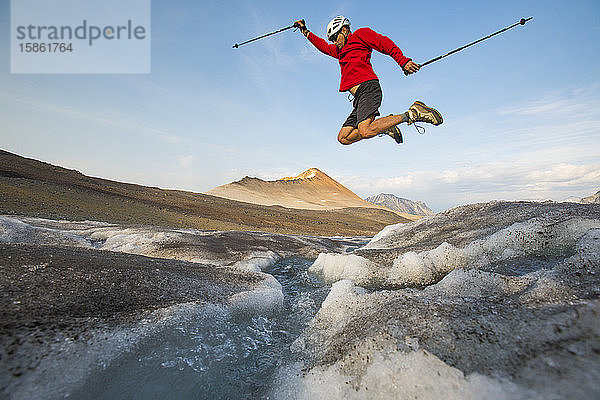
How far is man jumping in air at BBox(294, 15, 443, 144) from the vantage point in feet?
18.3

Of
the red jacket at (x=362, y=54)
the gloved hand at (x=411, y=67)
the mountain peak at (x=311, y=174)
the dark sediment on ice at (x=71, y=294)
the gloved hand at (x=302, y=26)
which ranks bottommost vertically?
Result: the dark sediment on ice at (x=71, y=294)

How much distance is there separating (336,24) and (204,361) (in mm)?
5962

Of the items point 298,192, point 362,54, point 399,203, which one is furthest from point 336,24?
point 399,203

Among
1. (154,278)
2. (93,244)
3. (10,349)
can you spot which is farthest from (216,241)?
(10,349)

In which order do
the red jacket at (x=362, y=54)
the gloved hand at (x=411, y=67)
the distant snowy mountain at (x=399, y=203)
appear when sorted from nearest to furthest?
1. the gloved hand at (x=411, y=67)
2. the red jacket at (x=362, y=54)
3. the distant snowy mountain at (x=399, y=203)

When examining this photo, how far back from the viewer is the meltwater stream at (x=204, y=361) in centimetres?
182

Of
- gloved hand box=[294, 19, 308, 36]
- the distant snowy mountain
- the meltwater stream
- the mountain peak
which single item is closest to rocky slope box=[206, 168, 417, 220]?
the mountain peak

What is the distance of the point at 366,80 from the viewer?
18.7 ft

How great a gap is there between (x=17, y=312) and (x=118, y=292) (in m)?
0.75

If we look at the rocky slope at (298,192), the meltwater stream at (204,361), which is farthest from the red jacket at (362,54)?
the rocky slope at (298,192)

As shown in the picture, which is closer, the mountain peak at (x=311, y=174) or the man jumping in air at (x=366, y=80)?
the man jumping in air at (x=366, y=80)

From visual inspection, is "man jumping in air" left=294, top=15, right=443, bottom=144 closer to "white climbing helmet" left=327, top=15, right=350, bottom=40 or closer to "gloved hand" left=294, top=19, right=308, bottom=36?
"white climbing helmet" left=327, top=15, right=350, bottom=40

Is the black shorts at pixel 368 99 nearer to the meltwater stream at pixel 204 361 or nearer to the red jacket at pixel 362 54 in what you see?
the red jacket at pixel 362 54

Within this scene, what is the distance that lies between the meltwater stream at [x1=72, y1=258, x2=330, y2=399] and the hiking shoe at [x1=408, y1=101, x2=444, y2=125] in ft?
13.3
